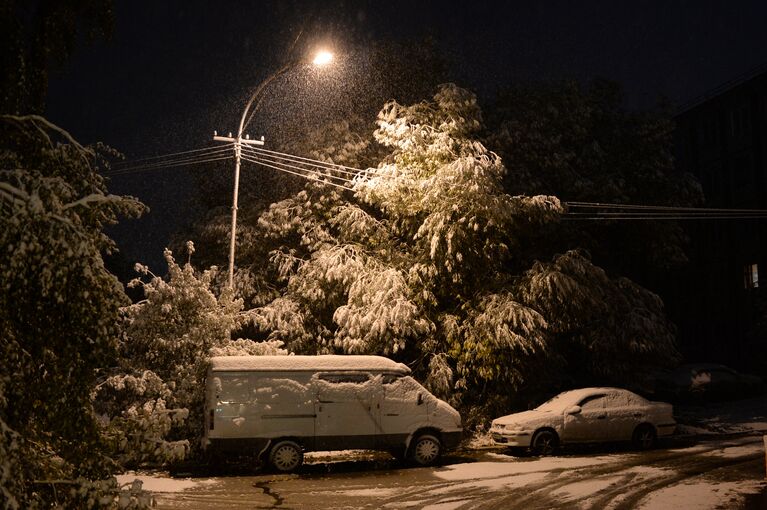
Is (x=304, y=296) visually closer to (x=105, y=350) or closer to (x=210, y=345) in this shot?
(x=210, y=345)

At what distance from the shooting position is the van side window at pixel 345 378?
51.4 ft

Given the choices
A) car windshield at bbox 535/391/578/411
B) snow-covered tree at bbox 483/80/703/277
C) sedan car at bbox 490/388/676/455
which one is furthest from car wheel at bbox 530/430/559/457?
snow-covered tree at bbox 483/80/703/277

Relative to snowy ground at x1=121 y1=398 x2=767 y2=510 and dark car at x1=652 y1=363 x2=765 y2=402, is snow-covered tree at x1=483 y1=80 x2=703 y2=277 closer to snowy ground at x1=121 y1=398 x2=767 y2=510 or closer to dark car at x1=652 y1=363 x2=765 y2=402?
dark car at x1=652 y1=363 x2=765 y2=402

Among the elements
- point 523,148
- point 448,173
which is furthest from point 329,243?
point 523,148

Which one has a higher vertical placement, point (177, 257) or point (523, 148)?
point (523, 148)

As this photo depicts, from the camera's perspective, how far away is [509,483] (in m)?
13.4

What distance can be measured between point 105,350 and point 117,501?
1048mm

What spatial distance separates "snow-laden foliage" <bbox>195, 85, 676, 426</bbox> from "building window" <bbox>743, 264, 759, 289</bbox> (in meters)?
22.1

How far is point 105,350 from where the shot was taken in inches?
195

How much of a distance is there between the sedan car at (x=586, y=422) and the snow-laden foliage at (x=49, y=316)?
1315 centimetres

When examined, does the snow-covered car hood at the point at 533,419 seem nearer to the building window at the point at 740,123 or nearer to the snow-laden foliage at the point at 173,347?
the snow-laden foliage at the point at 173,347

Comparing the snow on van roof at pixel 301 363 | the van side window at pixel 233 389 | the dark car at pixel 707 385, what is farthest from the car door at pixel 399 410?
the dark car at pixel 707 385

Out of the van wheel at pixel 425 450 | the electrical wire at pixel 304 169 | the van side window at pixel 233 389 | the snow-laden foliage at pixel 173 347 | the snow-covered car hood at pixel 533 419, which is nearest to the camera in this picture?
the van side window at pixel 233 389

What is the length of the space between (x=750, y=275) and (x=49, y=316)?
43045 millimetres
